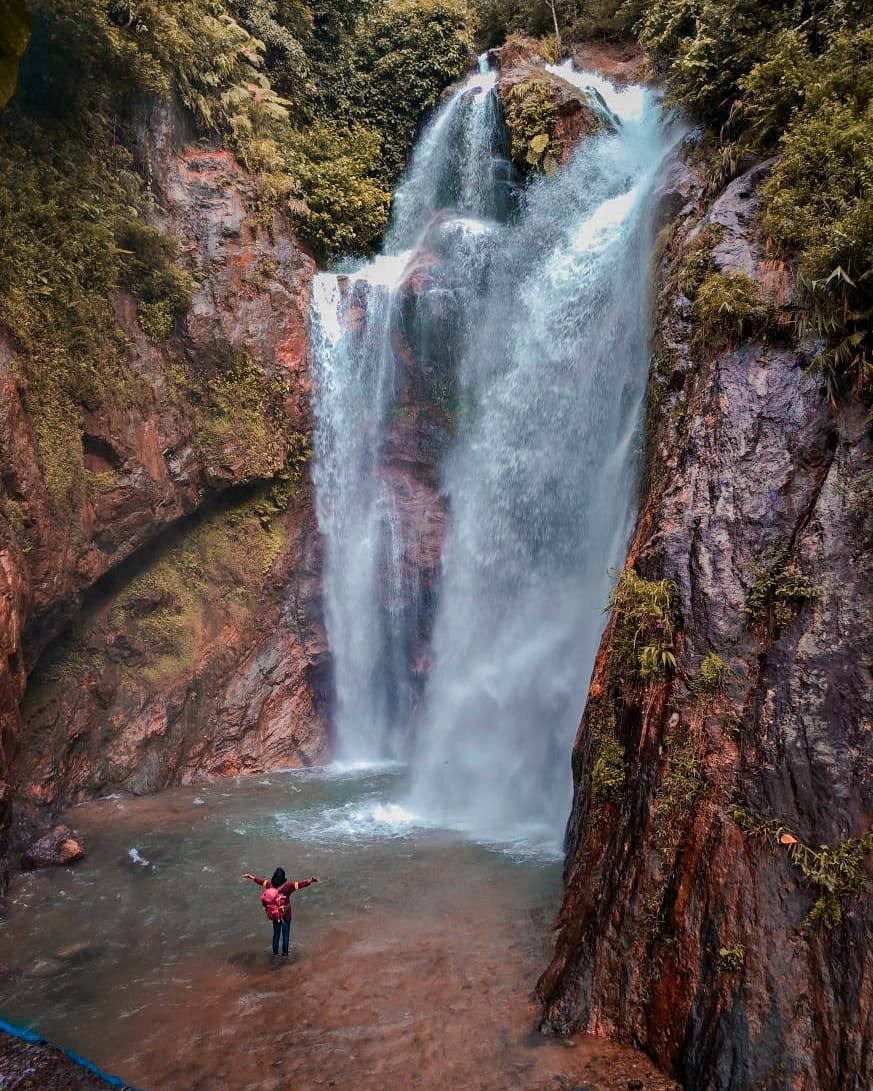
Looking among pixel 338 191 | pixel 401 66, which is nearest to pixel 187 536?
pixel 338 191

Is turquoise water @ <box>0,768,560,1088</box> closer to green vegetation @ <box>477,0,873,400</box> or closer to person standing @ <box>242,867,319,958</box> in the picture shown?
person standing @ <box>242,867,319,958</box>

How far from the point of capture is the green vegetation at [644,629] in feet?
18.9

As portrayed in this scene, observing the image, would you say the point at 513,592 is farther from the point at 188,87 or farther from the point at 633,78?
the point at 633,78

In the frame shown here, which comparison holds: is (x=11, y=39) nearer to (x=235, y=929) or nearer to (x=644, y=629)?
(x=644, y=629)

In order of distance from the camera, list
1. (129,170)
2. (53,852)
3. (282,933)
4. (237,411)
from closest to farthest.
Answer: (282,933) → (53,852) → (129,170) → (237,411)

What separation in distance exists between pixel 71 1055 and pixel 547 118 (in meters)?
18.4

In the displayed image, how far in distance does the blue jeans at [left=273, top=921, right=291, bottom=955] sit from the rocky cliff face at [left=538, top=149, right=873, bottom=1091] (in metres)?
2.55

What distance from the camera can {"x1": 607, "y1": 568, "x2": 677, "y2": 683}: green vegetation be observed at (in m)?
5.77

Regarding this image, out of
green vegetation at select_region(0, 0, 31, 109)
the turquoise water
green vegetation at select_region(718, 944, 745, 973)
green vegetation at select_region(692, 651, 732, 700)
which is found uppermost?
green vegetation at select_region(0, 0, 31, 109)

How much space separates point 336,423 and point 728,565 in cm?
1077

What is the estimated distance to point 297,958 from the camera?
6641 millimetres

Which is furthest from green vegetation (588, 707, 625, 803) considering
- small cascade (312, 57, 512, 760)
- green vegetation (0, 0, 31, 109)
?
small cascade (312, 57, 512, 760)

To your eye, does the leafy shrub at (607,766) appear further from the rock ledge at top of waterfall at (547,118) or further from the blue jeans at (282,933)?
the rock ledge at top of waterfall at (547,118)

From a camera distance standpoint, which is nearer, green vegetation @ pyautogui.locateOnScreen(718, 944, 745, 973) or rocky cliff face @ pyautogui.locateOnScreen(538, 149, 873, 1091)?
rocky cliff face @ pyautogui.locateOnScreen(538, 149, 873, 1091)
